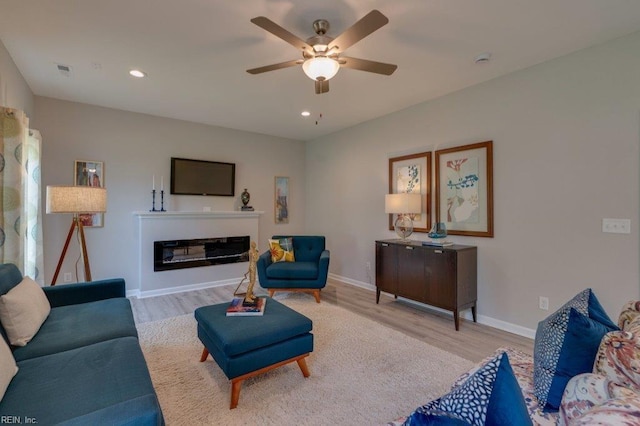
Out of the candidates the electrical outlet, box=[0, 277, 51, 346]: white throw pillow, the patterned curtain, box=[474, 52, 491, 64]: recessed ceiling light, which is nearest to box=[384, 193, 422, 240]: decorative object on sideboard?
the electrical outlet

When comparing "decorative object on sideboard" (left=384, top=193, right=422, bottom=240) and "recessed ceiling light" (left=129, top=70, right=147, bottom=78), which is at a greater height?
"recessed ceiling light" (left=129, top=70, right=147, bottom=78)

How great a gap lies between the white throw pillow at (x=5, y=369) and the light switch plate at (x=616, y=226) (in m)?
4.16

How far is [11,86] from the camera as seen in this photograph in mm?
2926

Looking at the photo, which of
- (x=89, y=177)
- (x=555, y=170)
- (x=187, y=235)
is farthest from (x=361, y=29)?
(x=89, y=177)

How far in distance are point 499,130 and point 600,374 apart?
2907mm

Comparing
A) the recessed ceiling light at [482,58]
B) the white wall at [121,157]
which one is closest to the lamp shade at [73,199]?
the white wall at [121,157]

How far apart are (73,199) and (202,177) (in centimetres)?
233

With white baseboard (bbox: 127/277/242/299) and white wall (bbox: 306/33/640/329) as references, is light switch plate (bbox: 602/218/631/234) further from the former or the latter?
white baseboard (bbox: 127/277/242/299)

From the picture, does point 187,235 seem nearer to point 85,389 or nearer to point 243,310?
point 243,310

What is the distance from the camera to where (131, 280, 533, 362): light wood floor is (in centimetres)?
289

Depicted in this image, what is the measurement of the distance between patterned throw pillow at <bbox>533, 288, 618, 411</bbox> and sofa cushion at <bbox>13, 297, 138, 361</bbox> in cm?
240

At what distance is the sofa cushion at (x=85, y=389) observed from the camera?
110 centimetres

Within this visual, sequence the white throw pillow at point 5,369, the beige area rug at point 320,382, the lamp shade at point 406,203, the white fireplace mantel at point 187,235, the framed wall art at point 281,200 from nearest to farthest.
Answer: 1. the white throw pillow at point 5,369
2. the beige area rug at point 320,382
3. the lamp shade at point 406,203
4. the white fireplace mantel at point 187,235
5. the framed wall art at point 281,200

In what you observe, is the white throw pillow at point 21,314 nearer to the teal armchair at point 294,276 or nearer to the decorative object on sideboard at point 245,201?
the teal armchair at point 294,276
